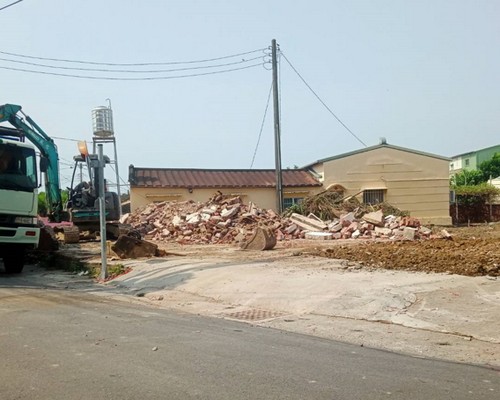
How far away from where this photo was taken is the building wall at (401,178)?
35.9m

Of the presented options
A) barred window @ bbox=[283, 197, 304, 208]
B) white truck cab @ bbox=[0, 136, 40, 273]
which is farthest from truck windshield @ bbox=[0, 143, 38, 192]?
barred window @ bbox=[283, 197, 304, 208]

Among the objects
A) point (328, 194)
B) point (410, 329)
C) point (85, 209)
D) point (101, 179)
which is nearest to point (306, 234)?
point (328, 194)

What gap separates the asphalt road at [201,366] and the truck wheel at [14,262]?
24.0 feet

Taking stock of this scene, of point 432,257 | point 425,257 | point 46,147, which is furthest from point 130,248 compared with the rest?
point 432,257

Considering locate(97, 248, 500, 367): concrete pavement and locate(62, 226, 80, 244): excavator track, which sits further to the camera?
locate(62, 226, 80, 244): excavator track

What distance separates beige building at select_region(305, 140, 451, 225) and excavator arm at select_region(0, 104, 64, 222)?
63.9 feet

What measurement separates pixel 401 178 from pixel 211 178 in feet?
42.3

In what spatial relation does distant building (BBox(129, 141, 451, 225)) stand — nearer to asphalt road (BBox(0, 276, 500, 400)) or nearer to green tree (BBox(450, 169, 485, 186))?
green tree (BBox(450, 169, 485, 186))

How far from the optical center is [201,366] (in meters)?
5.82

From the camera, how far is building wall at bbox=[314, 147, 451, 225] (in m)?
35.9

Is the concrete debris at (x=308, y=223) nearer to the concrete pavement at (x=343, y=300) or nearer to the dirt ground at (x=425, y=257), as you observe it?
the dirt ground at (x=425, y=257)

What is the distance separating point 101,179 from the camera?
13789mm

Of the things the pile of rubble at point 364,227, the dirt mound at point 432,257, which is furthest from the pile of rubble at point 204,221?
the dirt mound at point 432,257

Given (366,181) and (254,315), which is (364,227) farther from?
(254,315)
